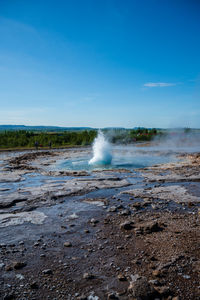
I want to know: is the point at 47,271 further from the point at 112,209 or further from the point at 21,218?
the point at 112,209

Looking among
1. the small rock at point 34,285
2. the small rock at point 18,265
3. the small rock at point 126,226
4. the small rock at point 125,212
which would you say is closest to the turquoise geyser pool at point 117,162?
the small rock at point 125,212

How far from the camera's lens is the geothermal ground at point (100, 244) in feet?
11.7

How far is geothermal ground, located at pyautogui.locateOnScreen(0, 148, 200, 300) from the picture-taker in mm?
3553

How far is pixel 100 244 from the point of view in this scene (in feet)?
16.3

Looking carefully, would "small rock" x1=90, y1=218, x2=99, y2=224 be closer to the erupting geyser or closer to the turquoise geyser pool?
the turquoise geyser pool

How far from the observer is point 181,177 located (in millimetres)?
12188

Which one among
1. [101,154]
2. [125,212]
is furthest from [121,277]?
[101,154]

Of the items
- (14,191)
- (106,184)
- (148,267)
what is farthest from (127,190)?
(148,267)

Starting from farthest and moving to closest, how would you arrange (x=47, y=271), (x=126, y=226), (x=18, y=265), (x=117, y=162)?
(x=117, y=162), (x=126, y=226), (x=18, y=265), (x=47, y=271)

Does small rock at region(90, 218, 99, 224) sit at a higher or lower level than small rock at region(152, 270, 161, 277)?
lower

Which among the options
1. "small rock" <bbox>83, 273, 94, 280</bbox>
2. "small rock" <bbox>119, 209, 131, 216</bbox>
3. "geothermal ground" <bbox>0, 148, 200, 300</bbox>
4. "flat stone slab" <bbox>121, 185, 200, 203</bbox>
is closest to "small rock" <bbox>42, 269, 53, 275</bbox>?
"geothermal ground" <bbox>0, 148, 200, 300</bbox>

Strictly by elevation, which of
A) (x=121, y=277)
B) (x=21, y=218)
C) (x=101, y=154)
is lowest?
(x=21, y=218)

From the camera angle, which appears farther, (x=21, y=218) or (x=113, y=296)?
(x=21, y=218)

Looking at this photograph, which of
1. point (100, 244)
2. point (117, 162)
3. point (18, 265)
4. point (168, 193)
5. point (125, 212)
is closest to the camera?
point (18, 265)
